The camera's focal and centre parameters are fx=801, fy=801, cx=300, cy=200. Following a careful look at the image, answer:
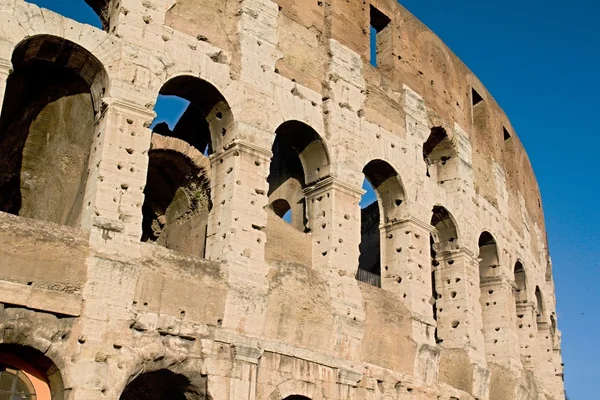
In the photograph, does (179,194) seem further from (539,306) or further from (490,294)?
(539,306)

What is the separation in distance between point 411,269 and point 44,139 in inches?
227

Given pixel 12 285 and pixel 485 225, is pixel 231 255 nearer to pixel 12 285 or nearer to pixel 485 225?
pixel 12 285

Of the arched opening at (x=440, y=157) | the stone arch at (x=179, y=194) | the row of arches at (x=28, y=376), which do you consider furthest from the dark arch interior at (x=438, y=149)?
the row of arches at (x=28, y=376)

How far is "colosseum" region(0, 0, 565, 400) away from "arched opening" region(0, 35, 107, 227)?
0.03 m

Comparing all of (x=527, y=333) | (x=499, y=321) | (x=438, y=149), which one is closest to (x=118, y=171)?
(x=438, y=149)

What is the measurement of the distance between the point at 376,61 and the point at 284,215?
3697 millimetres

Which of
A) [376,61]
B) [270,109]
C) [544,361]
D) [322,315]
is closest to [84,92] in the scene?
[270,109]

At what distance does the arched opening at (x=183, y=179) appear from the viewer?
10.6 m

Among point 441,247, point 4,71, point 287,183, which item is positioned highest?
point 287,183

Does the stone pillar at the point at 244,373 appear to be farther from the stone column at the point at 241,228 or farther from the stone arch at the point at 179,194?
the stone arch at the point at 179,194

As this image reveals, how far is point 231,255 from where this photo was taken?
9.82m

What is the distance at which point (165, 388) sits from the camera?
9766 mm


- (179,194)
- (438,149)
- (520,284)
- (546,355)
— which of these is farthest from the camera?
(546,355)

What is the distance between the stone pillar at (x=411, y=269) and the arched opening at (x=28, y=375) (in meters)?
5.67
